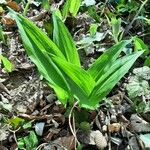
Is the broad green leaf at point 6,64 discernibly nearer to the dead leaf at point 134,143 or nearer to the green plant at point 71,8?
the green plant at point 71,8

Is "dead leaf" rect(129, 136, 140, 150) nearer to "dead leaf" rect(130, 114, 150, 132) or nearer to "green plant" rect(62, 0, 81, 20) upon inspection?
"dead leaf" rect(130, 114, 150, 132)

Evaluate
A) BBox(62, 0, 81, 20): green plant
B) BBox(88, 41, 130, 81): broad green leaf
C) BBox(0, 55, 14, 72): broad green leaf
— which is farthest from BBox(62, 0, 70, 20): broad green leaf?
BBox(88, 41, 130, 81): broad green leaf

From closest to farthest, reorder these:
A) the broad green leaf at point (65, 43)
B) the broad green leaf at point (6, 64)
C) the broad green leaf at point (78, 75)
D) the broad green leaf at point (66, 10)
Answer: the broad green leaf at point (78, 75) → the broad green leaf at point (65, 43) → the broad green leaf at point (6, 64) → the broad green leaf at point (66, 10)

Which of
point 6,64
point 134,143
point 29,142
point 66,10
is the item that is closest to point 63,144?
point 29,142

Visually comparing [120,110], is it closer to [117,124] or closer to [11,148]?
[117,124]

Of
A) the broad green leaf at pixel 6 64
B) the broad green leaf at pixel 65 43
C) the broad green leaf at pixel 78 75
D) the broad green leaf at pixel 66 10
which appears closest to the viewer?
the broad green leaf at pixel 78 75

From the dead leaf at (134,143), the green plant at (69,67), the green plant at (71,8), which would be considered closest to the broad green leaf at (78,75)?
the green plant at (69,67)

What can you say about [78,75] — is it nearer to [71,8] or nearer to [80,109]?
[80,109]
